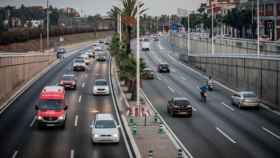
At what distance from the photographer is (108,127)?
34094mm

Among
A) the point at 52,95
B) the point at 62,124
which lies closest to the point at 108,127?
the point at 62,124

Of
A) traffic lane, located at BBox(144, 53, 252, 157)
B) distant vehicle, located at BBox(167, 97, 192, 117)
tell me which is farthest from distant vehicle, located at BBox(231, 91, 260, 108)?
distant vehicle, located at BBox(167, 97, 192, 117)

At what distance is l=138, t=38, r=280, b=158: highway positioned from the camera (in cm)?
3250

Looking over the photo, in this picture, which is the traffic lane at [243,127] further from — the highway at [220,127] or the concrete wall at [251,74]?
the concrete wall at [251,74]

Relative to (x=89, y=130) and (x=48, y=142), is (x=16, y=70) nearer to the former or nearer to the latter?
(x=89, y=130)

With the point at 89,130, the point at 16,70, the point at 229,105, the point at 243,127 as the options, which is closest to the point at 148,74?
the point at 16,70

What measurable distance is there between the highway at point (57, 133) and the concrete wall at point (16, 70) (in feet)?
6.07

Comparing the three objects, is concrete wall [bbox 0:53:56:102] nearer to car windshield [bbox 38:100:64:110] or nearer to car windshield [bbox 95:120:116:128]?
car windshield [bbox 38:100:64:110]

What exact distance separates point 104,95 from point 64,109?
60.5ft

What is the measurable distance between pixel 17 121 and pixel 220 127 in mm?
14903

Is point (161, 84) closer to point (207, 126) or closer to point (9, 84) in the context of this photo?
A: point (9, 84)

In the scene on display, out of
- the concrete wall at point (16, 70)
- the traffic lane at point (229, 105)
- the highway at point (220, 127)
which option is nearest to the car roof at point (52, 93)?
the highway at point (220, 127)

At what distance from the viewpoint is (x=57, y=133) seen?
37.9m

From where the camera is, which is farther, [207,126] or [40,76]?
[40,76]
